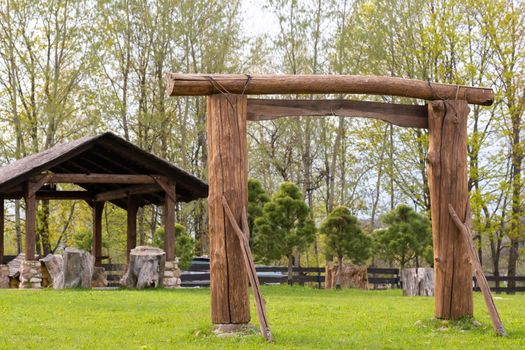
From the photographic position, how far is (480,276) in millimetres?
9680

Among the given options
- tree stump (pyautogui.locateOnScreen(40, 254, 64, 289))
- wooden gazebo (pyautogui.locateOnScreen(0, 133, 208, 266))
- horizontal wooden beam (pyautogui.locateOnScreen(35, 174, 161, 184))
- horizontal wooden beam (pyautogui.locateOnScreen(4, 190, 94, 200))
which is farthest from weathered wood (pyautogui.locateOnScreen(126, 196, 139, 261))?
tree stump (pyautogui.locateOnScreen(40, 254, 64, 289))

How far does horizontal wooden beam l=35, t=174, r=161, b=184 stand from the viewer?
21234 millimetres

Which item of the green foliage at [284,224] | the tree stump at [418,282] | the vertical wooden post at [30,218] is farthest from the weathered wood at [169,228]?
the tree stump at [418,282]

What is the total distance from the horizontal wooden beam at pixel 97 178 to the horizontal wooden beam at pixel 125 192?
1.03 meters

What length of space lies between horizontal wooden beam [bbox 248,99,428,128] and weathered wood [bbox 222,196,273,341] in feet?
3.86

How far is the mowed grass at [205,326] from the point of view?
29.8 ft

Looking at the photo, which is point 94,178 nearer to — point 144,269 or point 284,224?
point 144,269

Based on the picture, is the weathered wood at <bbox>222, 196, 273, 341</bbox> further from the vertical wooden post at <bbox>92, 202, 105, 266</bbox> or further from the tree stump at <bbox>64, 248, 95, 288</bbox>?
the vertical wooden post at <bbox>92, 202, 105, 266</bbox>

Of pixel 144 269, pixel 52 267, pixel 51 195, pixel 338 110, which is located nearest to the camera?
pixel 338 110

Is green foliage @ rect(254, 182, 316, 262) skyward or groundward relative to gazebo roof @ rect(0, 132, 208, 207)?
groundward

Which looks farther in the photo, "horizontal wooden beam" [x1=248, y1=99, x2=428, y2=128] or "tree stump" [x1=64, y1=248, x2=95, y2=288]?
"tree stump" [x1=64, y1=248, x2=95, y2=288]

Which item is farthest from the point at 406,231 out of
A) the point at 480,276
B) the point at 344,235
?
the point at 480,276

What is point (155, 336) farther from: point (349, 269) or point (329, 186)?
point (329, 186)

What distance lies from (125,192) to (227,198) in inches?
608
